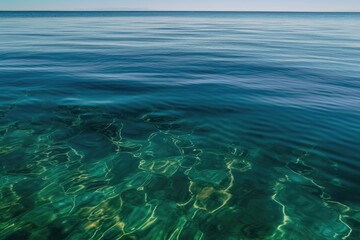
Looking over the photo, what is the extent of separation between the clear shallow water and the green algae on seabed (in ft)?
0.07

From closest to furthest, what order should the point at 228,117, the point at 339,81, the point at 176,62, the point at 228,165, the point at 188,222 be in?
the point at 188,222
the point at 228,165
the point at 228,117
the point at 339,81
the point at 176,62

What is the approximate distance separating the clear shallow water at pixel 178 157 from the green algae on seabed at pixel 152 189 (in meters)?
0.02

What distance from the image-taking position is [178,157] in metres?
5.99

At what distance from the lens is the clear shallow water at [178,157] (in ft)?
13.8

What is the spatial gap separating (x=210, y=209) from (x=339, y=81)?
10351mm

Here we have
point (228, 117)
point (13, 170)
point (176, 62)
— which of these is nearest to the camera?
point (13, 170)

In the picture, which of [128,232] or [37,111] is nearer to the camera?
[128,232]

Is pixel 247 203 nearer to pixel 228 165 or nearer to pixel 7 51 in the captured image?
pixel 228 165

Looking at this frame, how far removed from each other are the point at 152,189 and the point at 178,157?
1208 millimetres

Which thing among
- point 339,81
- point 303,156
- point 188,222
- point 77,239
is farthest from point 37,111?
point 339,81

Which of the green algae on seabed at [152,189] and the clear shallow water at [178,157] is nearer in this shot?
the green algae on seabed at [152,189]

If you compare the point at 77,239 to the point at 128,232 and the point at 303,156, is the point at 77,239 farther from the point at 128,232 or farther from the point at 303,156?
the point at 303,156

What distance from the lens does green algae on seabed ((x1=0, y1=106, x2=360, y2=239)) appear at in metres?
4.09

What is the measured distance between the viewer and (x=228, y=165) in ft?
18.6
